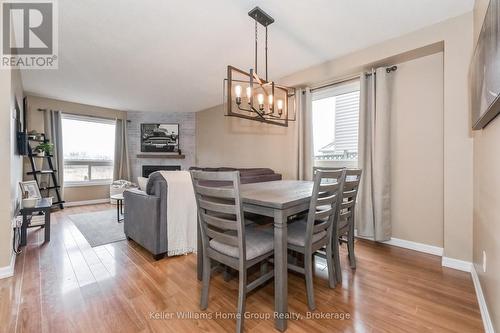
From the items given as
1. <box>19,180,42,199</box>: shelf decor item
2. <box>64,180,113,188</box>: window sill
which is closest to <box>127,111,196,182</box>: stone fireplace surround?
<box>64,180,113,188</box>: window sill

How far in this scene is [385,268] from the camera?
2188mm

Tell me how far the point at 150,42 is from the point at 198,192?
2231 millimetres

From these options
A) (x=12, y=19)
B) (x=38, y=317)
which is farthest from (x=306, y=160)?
(x=12, y=19)

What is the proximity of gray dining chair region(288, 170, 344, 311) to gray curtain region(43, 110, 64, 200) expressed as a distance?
5555 mm

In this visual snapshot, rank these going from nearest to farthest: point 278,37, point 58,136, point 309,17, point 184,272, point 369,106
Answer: point 184,272, point 309,17, point 278,37, point 369,106, point 58,136

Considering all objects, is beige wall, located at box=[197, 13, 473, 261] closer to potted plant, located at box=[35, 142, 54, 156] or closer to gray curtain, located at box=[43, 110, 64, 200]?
potted plant, located at box=[35, 142, 54, 156]

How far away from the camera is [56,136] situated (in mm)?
5008

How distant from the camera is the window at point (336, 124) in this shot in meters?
3.24

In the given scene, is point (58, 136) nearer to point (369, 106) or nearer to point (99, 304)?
point (99, 304)

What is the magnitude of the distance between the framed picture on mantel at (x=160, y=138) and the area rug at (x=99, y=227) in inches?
87.6

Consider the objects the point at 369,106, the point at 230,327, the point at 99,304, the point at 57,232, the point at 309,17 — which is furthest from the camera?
the point at 57,232

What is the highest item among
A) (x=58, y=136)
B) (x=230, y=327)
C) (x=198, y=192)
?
(x=58, y=136)

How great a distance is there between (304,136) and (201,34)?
208 cm

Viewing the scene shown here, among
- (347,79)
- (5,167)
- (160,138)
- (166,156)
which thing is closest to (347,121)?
(347,79)
